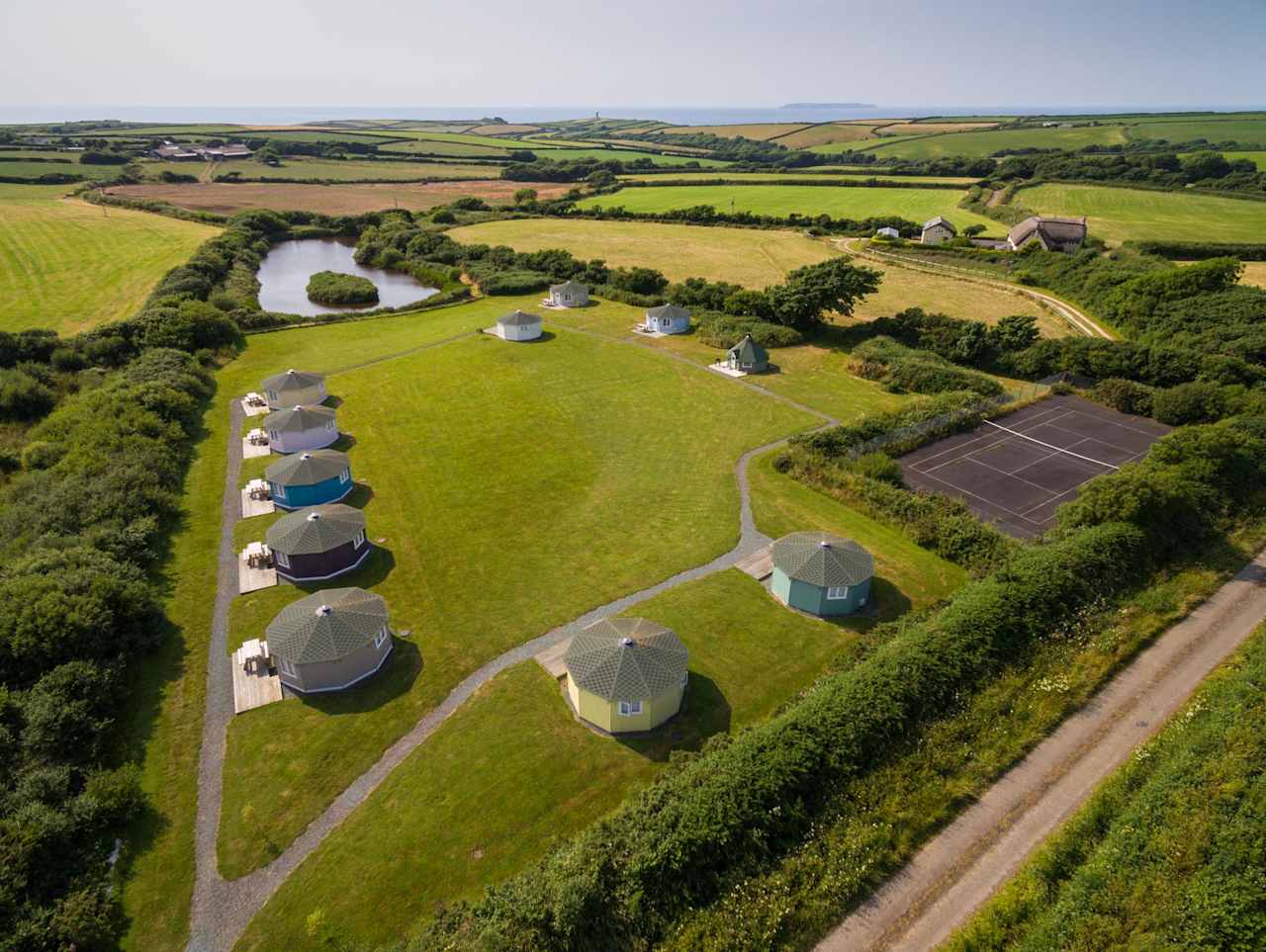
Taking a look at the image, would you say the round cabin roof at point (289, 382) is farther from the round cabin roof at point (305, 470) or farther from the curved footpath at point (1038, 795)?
the curved footpath at point (1038, 795)

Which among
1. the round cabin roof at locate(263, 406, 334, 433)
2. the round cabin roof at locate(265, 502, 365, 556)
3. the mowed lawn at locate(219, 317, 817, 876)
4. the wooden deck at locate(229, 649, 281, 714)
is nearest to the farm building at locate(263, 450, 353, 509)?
the mowed lawn at locate(219, 317, 817, 876)

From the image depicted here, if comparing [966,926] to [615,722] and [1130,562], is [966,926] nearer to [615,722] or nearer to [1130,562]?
[615,722]

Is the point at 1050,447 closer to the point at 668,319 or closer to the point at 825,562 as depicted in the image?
the point at 825,562

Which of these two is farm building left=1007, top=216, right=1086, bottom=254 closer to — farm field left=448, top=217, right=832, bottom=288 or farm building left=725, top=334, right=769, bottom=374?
farm field left=448, top=217, right=832, bottom=288

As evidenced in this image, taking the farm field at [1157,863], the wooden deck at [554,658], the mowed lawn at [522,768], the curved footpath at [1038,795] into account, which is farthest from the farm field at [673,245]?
the farm field at [1157,863]

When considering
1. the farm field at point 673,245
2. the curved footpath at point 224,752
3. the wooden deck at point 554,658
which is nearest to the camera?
the curved footpath at point 224,752

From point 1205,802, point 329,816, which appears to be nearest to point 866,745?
point 1205,802
